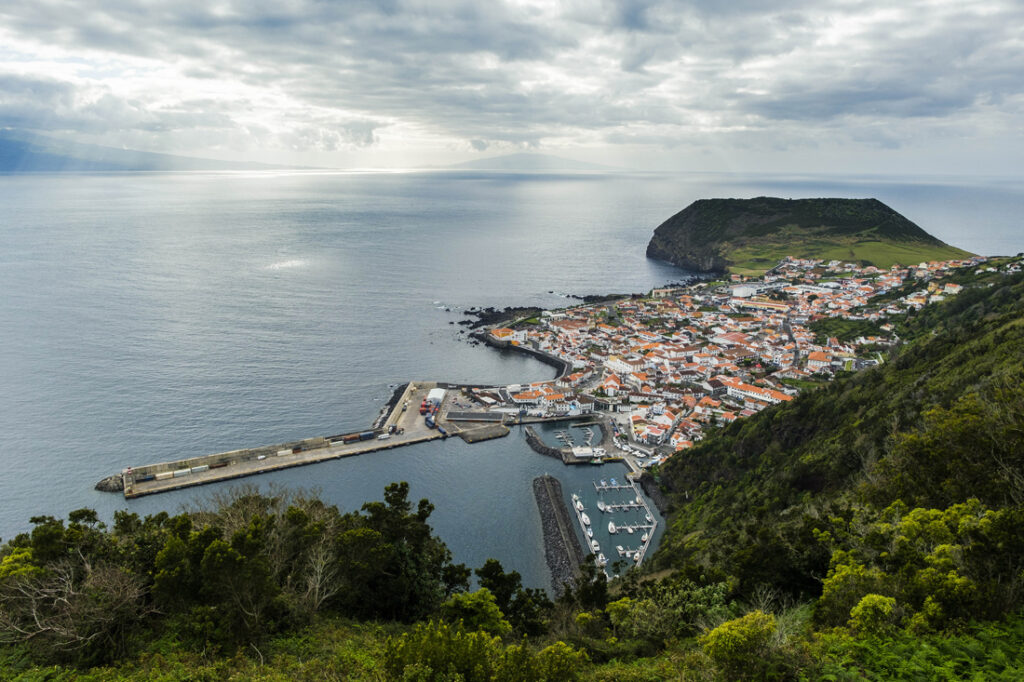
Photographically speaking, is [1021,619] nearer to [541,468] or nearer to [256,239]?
[541,468]

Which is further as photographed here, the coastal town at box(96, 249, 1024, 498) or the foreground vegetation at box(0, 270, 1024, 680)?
the coastal town at box(96, 249, 1024, 498)

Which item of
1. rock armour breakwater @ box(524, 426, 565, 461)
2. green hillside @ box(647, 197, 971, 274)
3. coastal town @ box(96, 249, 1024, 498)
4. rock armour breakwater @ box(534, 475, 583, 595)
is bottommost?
rock armour breakwater @ box(534, 475, 583, 595)

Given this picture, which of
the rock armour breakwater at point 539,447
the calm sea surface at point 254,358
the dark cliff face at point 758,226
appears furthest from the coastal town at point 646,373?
the dark cliff face at point 758,226

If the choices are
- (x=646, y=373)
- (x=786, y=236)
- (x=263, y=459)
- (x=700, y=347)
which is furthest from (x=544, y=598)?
(x=786, y=236)

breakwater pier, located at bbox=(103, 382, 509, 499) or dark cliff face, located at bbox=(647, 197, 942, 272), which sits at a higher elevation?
dark cliff face, located at bbox=(647, 197, 942, 272)

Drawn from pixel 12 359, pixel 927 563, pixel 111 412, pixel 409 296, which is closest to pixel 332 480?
pixel 111 412

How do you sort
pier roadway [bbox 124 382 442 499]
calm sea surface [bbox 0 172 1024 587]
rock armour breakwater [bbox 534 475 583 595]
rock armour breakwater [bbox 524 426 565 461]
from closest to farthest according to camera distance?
rock armour breakwater [bbox 534 475 583 595], pier roadway [bbox 124 382 442 499], calm sea surface [bbox 0 172 1024 587], rock armour breakwater [bbox 524 426 565 461]

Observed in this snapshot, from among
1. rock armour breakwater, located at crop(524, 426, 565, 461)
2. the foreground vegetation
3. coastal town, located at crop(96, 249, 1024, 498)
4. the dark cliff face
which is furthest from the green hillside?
the foreground vegetation

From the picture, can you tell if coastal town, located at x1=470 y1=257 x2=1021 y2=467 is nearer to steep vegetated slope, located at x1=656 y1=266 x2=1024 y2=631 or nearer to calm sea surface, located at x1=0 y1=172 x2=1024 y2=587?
calm sea surface, located at x1=0 y1=172 x2=1024 y2=587
